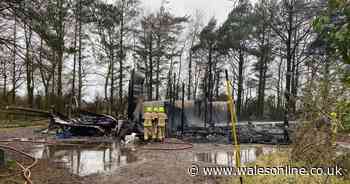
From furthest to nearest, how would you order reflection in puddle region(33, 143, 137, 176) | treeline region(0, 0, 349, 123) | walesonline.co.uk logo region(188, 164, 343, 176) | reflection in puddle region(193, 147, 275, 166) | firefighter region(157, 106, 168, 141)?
treeline region(0, 0, 349, 123) < firefighter region(157, 106, 168, 141) < reflection in puddle region(193, 147, 275, 166) < reflection in puddle region(33, 143, 137, 176) < walesonline.co.uk logo region(188, 164, 343, 176)

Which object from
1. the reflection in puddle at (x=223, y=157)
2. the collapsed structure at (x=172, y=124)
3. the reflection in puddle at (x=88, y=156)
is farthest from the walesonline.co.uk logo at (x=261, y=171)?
the collapsed structure at (x=172, y=124)

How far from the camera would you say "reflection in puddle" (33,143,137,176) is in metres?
6.62

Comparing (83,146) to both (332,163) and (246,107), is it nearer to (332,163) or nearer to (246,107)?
(332,163)

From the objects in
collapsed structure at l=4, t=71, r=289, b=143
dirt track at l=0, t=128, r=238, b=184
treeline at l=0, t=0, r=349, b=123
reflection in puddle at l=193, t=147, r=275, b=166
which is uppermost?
treeline at l=0, t=0, r=349, b=123

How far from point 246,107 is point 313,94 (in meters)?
18.3

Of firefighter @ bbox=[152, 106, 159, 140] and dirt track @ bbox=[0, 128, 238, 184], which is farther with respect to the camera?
firefighter @ bbox=[152, 106, 159, 140]

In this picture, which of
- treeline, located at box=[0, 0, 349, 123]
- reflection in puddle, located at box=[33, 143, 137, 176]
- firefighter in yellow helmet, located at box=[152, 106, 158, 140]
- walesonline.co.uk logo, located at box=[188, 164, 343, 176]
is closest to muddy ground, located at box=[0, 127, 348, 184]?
reflection in puddle, located at box=[33, 143, 137, 176]

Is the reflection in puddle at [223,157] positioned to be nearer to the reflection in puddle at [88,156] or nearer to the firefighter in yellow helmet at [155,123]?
the reflection in puddle at [88,156]

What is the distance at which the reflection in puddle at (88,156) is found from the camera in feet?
21.7

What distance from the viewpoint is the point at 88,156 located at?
323 inches

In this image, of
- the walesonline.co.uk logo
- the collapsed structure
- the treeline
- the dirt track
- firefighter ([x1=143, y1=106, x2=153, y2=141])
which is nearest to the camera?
the walesonline.co.uk logo

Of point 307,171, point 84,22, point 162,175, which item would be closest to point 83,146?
point 162,175

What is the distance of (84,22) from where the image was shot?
22234mm

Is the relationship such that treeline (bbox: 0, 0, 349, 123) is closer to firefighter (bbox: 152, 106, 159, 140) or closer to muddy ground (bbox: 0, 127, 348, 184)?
firefighter (bbox: 152, 106, 159, 140)
